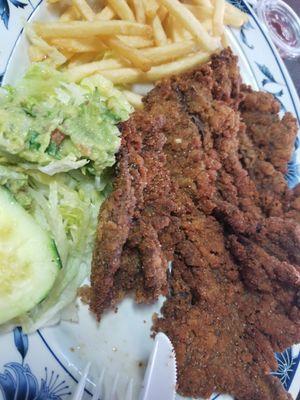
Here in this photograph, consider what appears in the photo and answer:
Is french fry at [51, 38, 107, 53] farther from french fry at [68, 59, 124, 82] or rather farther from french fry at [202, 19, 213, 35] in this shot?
french fry at [202, 19, 213, 35]

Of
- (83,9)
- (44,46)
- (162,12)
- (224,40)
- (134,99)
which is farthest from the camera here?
(224,40)

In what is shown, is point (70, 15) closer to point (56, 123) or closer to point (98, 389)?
point (56, 123)

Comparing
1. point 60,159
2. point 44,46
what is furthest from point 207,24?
point 60,159

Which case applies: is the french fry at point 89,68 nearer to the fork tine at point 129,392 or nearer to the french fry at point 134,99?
the french fry at point 134,99

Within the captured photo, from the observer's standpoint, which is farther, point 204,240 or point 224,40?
point 224,40

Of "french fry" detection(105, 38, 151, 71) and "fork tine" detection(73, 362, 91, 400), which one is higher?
"french fry" detection(105, 38, 151, 71)

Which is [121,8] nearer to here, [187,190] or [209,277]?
[187,190]

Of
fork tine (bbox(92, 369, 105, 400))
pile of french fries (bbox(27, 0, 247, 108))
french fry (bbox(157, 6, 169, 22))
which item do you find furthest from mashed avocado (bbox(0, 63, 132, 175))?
fork tine (bbox(92, 369, 105, 400))
